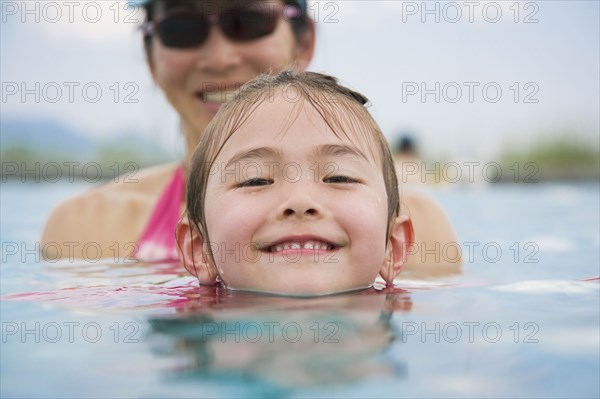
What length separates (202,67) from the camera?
13.3 ft

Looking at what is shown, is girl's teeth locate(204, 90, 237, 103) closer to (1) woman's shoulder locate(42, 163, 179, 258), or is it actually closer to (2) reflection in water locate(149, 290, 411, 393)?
(1) woman's shoulder locate(42, 163, 179, 258)

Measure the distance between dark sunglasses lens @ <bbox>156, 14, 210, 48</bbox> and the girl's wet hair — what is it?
50.5 inches

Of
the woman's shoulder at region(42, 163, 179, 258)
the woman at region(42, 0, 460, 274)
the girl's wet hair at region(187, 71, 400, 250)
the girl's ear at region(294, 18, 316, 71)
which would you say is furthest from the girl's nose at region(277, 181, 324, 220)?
the woman's shoulder at region(42, 163, 179, 258)

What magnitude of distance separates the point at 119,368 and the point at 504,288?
57.9 inches

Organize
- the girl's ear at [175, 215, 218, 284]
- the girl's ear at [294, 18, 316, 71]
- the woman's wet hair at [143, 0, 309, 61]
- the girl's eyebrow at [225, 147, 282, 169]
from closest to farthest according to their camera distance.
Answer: the girl's eyebrow at [225, 147, 282, 169], the girl's ear at [175, 215, 218, 284], the woman's wet hair at [143, 0, 309, 61], the girl's ear at [294, 18, 316, 71]

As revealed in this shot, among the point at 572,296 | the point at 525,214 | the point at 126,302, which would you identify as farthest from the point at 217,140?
the point at 525,214

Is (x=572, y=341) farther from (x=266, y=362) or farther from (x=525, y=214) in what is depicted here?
(x=525, y=214)

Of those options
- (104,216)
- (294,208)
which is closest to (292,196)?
(294,208)

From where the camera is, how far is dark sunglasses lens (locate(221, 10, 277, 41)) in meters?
4.02

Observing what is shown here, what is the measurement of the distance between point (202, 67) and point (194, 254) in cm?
161

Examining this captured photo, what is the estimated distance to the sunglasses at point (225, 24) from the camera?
13.2 feet

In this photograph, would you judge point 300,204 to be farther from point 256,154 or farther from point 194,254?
point 194,254

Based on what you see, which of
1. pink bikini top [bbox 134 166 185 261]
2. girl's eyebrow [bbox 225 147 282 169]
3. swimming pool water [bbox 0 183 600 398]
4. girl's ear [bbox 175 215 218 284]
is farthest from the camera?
pink bikini top [bbox 134 166 185 261]

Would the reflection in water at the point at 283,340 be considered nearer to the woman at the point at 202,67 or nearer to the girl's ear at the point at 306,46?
the woman at the point at 202,67
